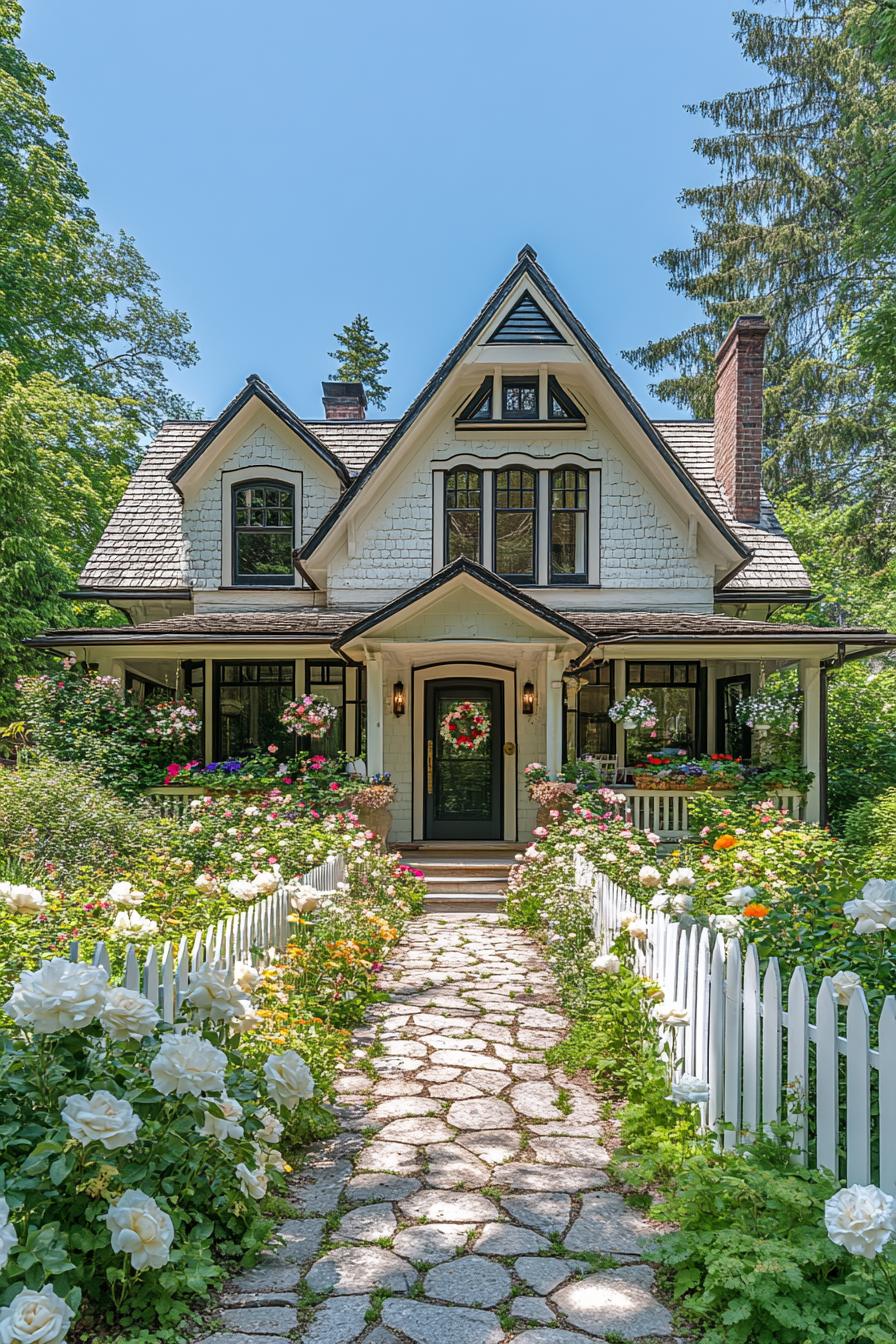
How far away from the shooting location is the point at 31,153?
72.8ft

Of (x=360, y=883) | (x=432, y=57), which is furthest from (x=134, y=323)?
(x=360, y=883)

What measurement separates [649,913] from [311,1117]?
7.36 ft

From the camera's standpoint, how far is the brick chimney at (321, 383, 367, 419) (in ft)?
61.4

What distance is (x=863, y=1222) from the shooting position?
239 centimetres

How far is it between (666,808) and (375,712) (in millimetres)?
4000

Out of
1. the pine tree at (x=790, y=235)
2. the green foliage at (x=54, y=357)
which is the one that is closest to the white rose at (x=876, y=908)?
the green foliage at (x=54, y=357)

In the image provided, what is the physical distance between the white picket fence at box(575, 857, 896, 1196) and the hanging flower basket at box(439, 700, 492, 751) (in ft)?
28.6

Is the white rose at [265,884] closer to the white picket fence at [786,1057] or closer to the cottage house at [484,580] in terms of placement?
the white picket fence at [786,1057]

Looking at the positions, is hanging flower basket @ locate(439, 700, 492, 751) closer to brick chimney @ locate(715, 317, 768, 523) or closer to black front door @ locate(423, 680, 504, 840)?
black front door @ locate(423, 680, 504, 840)

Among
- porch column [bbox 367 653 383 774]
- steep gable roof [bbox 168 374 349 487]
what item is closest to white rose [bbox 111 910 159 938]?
porch column [bbox 367 653 383 774]

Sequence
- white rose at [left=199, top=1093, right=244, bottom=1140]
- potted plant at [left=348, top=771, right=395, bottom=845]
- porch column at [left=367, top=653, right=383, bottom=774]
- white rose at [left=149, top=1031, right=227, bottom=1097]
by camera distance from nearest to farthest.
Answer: white rose at [left=149, top=1031, right=227, bottom=1097] < white rose at [left=199, top=1093, right=244, bottom=1140] < potted plant at [left=348, top=771, right=395, bottom=845] < porch column at [left=367, top=653, right=383, bottom=774]

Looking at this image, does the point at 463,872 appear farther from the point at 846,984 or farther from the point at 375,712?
the point at 846,984

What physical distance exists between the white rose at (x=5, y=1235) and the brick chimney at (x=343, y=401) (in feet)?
58.4

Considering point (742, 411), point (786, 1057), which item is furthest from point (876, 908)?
point (742, 411)
